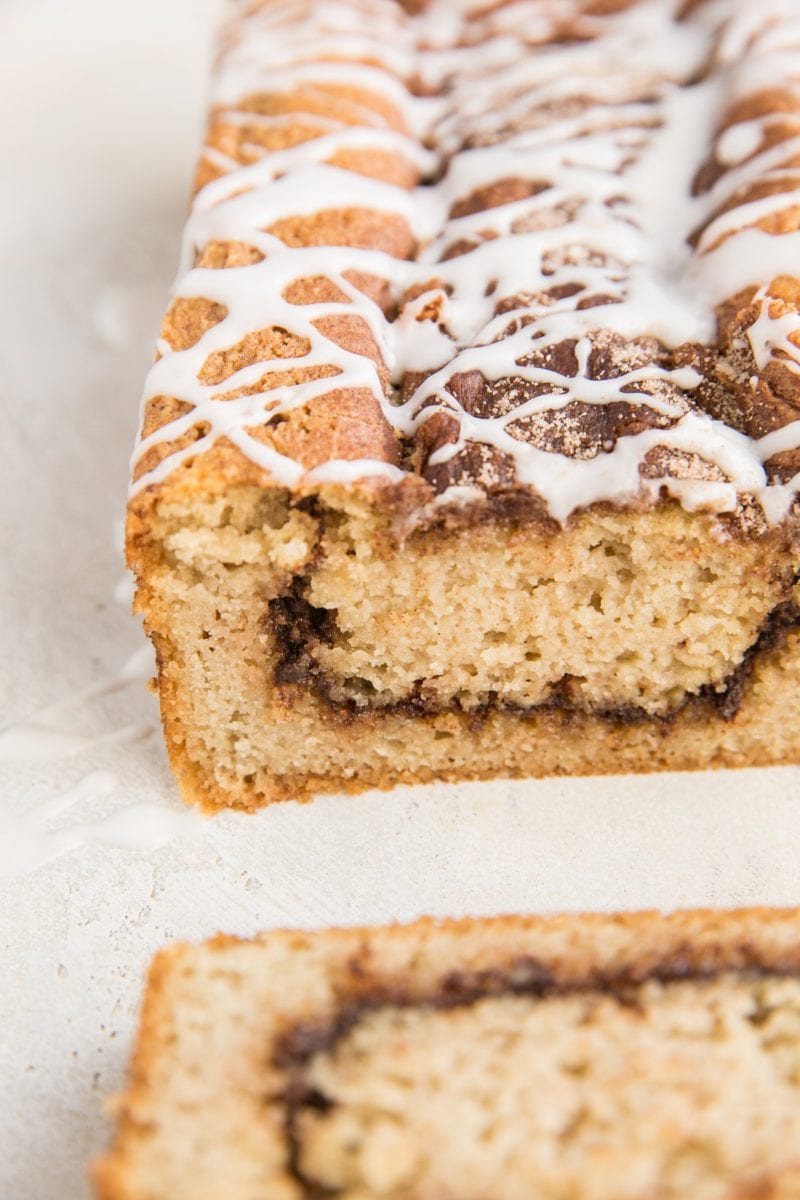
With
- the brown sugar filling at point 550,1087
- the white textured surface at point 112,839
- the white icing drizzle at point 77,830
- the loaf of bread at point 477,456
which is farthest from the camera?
the white icing drizzle at point 77,830

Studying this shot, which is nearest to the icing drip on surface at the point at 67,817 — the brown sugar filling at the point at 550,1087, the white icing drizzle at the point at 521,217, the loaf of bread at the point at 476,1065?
the loaf of bread at the point at 476,1065

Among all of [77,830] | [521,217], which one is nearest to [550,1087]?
[77,830]

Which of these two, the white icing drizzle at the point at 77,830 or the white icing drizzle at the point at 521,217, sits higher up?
the white icing drizzle at the point at 521,217

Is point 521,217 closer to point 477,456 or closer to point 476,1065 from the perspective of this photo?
point 477,456

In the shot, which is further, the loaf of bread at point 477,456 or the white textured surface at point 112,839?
the loaf of bread at point 477,456

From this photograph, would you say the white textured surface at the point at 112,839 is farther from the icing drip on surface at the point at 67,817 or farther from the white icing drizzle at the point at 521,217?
the white icing drizzle at the point at 521,217

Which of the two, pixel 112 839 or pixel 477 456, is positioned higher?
pixel 477 456

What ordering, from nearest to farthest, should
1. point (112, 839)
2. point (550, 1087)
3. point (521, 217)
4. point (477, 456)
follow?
point (550, 1087) → point (477, 456) → point (112, 839) → point (521, 217)
